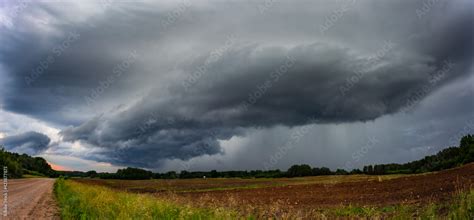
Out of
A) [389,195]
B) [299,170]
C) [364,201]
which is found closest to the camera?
[364,201]

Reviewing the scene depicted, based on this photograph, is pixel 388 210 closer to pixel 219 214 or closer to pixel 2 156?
pixel 219 214

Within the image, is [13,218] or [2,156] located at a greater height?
[2,156]

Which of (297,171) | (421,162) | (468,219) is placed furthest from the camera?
(297,171)

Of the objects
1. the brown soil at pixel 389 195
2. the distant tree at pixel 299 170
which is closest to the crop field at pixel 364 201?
the brown soil at pixel 389 195

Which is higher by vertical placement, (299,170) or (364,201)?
(299,170)

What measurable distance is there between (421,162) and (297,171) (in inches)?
1378

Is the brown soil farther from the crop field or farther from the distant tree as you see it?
the distant tree

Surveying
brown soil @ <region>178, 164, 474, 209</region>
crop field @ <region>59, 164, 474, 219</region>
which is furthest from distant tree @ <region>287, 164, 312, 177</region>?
brown soil @ <region>178, 164, 474, 209</region>

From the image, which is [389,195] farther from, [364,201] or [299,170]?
[299,170]

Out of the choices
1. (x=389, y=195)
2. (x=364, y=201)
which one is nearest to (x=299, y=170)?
(x=389, y=195)

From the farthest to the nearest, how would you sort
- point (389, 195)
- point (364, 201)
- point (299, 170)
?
1. point (299, 170)
2. point (389, 195)
3. point (364, 201)

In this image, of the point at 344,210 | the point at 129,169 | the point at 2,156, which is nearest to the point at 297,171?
the point at 129,169

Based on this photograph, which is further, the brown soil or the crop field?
the brown soil

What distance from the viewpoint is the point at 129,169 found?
563 feet
